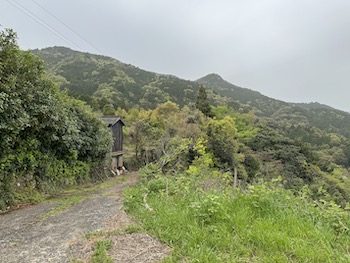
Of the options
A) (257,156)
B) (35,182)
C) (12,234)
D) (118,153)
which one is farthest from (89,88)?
(12,234)

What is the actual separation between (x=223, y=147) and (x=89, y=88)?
3084 centimetres

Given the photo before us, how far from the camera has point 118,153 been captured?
22.0 meters

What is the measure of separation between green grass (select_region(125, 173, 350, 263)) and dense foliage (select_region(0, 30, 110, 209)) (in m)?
4.37

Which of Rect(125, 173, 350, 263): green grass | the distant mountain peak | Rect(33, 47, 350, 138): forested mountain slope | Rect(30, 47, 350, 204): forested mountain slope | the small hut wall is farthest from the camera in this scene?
the distant mountain peak

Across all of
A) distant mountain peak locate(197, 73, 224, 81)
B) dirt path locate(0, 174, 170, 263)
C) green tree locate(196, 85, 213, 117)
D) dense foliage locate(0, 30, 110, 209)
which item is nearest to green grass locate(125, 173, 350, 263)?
dirt path locate(0, 174, 170, 263)

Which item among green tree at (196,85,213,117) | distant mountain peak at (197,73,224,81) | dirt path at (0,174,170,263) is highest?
distant mountain peak at (197,73,224,81)

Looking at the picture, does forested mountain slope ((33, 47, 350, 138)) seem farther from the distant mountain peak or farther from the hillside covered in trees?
the hillside covered in trees

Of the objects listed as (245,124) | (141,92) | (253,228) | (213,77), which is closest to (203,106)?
(245,124)

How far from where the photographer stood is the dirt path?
3.28 m

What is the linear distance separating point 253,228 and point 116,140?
1916 centimetres

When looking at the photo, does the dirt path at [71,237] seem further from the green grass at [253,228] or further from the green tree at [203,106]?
the green tree at [203,106]

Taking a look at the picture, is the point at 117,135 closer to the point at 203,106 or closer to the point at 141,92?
the point at 203,106

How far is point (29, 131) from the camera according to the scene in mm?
8180

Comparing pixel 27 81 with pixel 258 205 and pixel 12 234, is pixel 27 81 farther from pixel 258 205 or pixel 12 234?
pixel 258 205
